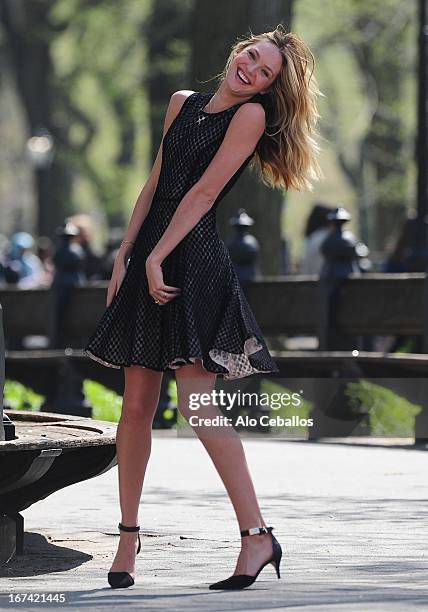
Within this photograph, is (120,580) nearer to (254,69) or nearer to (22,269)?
(254,69)

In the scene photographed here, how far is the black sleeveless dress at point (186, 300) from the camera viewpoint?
18.8 feet

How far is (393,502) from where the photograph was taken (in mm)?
8055

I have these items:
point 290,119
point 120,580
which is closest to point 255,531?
point 120,580

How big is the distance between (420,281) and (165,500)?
455cm

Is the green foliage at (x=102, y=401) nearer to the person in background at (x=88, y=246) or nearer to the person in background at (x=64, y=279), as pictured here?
the person in background at (x=64, y=279)

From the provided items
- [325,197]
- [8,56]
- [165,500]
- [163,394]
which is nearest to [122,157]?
[8,56]

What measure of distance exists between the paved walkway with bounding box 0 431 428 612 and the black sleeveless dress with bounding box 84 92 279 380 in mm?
739

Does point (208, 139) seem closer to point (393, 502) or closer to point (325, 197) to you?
point (393, 502)

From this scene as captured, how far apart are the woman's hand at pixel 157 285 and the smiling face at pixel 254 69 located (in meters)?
0.65

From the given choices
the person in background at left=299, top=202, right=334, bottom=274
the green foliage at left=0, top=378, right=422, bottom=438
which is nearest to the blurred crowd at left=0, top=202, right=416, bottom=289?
the person in background at left=299, top=202, right=334, bottom=274

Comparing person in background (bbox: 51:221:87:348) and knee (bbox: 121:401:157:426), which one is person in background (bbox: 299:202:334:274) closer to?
person in background (bbox: 51:221:87:348)

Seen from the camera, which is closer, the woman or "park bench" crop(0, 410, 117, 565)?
the woman

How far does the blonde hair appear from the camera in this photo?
19.3 ft

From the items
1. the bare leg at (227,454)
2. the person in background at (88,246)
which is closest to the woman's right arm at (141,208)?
the bare leg at (227,454)
